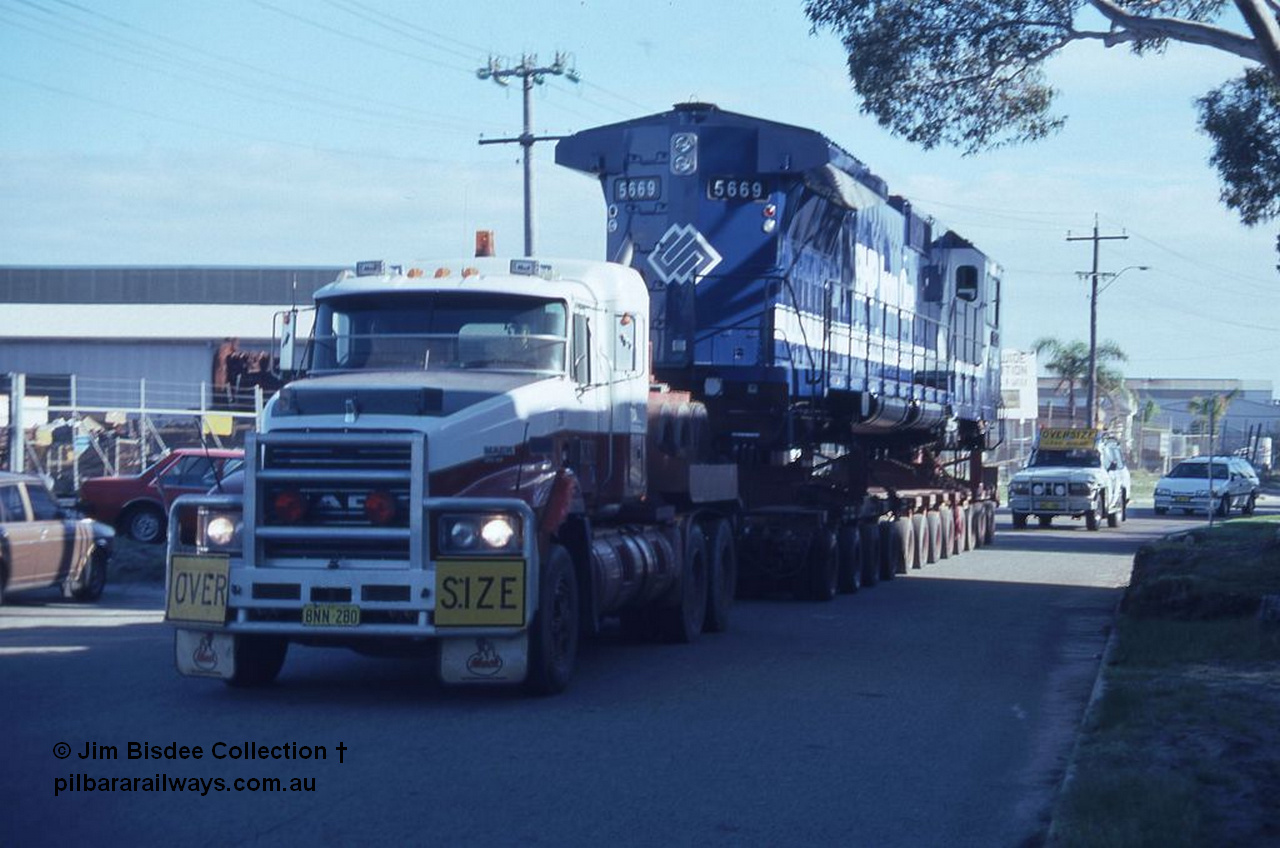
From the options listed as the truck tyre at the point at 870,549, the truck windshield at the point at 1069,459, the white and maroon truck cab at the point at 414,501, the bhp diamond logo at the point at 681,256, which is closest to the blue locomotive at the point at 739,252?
the bhp diamond logo at the point at 681,256

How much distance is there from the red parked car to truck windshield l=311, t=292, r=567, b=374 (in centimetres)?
1374

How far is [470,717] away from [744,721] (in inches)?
76.6

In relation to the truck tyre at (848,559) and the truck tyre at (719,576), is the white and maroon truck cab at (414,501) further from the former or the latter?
the truck tyre at (848,559)

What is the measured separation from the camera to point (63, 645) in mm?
15242

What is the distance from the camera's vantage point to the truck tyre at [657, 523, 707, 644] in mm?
16266

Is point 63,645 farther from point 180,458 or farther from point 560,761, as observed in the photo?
point 180,458

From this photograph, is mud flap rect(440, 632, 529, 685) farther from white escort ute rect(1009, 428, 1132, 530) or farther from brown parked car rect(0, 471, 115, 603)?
white escort ute rect(1009, 428, 1132, 530)

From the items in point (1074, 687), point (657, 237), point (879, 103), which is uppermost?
Answer: point (879, 103)

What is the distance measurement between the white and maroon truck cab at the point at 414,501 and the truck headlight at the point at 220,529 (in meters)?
0.01

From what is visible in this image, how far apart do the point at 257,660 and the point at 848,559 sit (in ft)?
40.1

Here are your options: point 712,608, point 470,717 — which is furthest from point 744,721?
point 712,608

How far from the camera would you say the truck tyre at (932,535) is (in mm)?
28812

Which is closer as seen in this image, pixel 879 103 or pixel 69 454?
pixel 879 103

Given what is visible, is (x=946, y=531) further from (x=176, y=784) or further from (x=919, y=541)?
(x=176, y=784)
